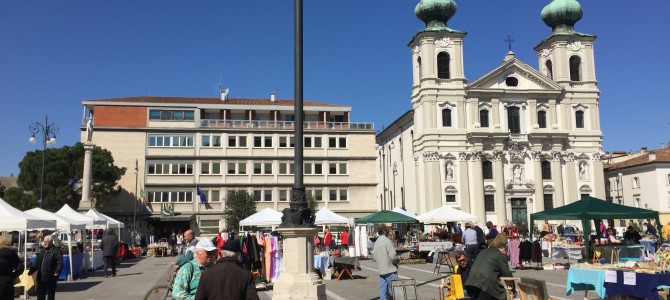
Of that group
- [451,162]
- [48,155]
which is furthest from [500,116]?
[48,155]

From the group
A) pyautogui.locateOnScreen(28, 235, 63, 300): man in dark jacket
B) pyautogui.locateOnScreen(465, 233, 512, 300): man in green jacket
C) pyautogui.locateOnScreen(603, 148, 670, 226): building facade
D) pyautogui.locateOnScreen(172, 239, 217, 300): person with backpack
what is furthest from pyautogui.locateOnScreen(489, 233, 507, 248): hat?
pyautogui.locateOnScreen(603, 148, 670, 226): building facade

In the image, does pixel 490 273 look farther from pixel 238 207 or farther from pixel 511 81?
pixel 511 81

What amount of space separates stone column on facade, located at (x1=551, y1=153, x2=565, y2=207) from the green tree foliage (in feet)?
129

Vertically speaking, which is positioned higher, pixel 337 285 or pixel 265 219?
pixel 265 219

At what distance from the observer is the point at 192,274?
6.31m

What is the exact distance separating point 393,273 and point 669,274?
463 cm

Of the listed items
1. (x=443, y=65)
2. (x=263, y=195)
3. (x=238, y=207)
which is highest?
(x=443, y=65)

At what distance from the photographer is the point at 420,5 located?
55.6 m

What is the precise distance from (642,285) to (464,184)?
142ft

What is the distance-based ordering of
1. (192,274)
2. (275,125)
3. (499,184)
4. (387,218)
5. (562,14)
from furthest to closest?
(275,125)
(562,14)
(499,184)
(387,218)
(192,274)

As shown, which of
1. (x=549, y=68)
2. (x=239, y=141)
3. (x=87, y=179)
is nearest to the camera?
(x=87, y=179)

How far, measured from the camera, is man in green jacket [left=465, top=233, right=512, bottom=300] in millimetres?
7656

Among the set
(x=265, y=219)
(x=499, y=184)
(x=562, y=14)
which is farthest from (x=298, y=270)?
(x=562, y=14)

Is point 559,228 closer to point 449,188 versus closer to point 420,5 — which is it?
point 449,188
